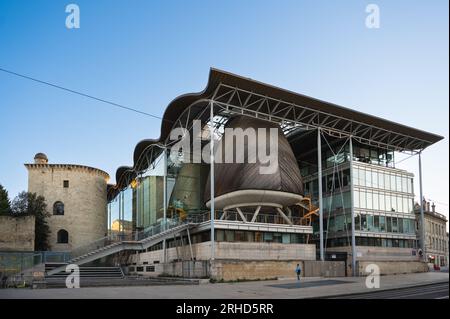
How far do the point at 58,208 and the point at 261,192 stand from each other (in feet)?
120

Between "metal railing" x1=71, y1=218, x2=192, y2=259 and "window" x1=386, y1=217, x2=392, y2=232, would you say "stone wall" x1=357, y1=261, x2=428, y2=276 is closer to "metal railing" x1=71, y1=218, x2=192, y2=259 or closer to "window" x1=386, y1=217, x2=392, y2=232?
"window" x1=386, y1=217, x2=392, y2=232

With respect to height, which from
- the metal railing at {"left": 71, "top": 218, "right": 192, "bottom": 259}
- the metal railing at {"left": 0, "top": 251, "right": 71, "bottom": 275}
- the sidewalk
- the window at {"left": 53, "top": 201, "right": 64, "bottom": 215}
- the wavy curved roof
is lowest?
the sidewalk

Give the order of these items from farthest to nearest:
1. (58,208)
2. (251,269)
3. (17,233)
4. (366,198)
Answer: (58,208) → (366,198) → (17,233) → (251,269)

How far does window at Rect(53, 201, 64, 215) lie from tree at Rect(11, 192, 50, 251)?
204 centimetres

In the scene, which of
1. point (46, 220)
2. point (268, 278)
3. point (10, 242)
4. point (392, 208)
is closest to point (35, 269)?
point (10, 242)

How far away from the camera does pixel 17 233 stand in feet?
171

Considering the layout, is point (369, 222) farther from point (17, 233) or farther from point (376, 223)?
point (17, 233)

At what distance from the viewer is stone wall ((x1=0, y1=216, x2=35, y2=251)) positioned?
5094 centimetres

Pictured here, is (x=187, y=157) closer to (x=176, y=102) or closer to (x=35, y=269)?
(x=176, y=102)

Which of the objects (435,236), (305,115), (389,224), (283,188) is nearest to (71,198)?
(283,188)

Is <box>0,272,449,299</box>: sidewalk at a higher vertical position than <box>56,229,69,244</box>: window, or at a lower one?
lower

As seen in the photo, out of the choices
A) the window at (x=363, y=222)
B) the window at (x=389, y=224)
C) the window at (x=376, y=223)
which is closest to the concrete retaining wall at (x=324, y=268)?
the window at (x=363, y=222)

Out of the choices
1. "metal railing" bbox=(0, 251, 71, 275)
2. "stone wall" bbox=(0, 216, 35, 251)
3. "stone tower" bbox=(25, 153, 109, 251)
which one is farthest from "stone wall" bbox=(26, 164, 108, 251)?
"metal railing" bbox=(0, 251, 71, 275)

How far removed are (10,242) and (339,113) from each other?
3936cm
